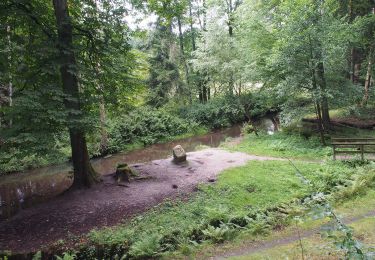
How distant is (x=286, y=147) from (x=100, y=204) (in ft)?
33.6

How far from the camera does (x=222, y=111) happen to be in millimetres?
29000

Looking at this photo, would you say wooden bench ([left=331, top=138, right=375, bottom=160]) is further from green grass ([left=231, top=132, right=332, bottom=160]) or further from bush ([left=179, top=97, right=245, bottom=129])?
bush ([left=179, top=97, right=245, bottom=129])

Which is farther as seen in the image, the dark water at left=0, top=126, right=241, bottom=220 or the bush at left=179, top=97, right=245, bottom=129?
the bush at left=179, top=97, right=245, bottom=129

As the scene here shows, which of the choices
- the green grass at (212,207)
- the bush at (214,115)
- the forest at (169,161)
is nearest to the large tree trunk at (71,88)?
the forest at (169,161)

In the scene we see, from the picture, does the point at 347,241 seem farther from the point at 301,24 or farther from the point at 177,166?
the point at 301,24

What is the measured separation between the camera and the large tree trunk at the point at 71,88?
31.8ft

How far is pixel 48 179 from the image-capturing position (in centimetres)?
1617

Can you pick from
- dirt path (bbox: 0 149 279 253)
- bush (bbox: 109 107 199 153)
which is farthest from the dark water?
dirt path (bbox: 0 149 279 253)

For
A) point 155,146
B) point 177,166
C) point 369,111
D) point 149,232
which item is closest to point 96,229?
point 149,232

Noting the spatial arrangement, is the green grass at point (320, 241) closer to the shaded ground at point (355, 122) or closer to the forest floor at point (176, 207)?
the forest floor at point (176, 207)

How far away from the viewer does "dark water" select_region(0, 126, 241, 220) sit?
12.7 meters

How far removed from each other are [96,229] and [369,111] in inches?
681

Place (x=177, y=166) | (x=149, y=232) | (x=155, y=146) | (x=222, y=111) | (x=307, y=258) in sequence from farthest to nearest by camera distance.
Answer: (x=222, y=111)
(x=155, y=146)
(x=177, y=166)
(x=149, y=232)
(x=307, y=258)

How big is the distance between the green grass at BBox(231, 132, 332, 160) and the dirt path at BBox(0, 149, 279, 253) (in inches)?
109
